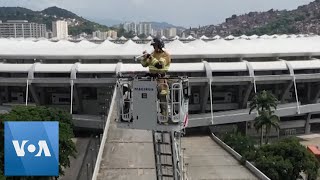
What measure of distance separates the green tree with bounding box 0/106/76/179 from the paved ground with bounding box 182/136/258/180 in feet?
33.3

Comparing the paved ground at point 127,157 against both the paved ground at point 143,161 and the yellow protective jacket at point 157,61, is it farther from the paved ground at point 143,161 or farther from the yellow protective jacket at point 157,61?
the yellow protective jacket at point 157,61

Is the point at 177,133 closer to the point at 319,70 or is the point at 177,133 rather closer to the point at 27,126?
the point at 27,126

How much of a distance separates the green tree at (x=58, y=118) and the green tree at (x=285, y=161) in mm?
15640

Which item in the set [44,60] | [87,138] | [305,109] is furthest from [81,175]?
[305,109]

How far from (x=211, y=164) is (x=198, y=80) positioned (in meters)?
20.7

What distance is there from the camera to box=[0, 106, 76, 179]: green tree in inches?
1518

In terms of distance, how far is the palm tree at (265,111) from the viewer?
49.2 m

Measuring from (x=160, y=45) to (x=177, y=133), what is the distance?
2597 millimetres

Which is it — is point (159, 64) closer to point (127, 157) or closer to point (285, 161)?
point (127, 157)

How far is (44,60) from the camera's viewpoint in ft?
218

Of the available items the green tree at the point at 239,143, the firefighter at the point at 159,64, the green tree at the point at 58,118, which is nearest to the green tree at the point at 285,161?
the green tree at the point at 239,143

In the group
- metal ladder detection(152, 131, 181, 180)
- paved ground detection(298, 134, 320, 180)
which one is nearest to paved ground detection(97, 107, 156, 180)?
metal ladder detection(152, 131, 181, 180)

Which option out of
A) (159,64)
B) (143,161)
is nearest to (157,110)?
(159,64)

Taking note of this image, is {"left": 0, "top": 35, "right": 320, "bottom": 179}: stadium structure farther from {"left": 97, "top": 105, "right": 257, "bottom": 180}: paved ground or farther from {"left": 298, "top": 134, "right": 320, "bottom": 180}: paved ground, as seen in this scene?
{"left": 97, "top": 105, "right": 257, "bottom": 180}: paved ground
